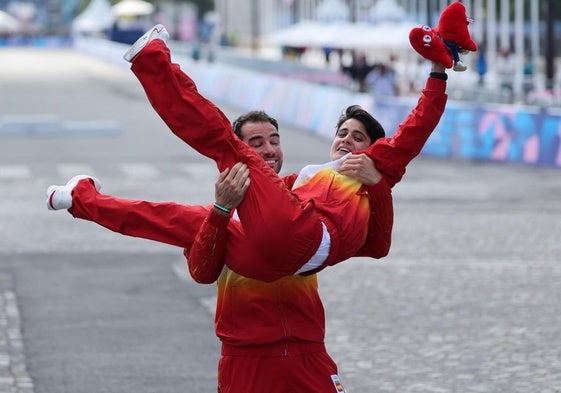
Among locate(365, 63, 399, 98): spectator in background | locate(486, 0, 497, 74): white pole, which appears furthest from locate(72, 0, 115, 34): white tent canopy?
locate(365, 63, 399, 98): spectator in background

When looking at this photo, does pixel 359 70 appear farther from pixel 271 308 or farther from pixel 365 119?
pixel 271 308

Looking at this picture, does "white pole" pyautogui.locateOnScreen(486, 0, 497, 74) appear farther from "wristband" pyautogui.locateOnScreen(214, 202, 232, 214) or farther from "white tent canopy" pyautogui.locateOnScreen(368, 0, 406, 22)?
"wristband" pyautogui.locateOnScreen(214, 202, 232, 214)

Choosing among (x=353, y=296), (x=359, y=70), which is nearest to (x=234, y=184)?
(x=353, y=296)

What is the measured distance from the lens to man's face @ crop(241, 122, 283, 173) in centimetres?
588

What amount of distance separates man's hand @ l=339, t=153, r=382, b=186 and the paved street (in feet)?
13.4

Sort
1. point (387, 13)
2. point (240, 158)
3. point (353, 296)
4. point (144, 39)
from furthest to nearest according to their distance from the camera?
point (387, 13) < point (353, 296) < point (240, 158) < point (144, 39)

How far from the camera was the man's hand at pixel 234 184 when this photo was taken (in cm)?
541

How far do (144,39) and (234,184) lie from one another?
615 millimetres

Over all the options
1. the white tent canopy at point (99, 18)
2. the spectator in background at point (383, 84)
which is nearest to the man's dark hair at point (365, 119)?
the spectator in background at point (383, 84)

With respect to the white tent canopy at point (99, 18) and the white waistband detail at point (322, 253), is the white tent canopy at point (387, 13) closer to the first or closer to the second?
the white waistband detail at point (322, 253)

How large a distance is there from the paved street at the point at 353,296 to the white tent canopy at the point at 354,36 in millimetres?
18359

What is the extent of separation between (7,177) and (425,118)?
19.4m

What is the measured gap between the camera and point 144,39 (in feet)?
17.5

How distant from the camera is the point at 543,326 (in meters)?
11.8
